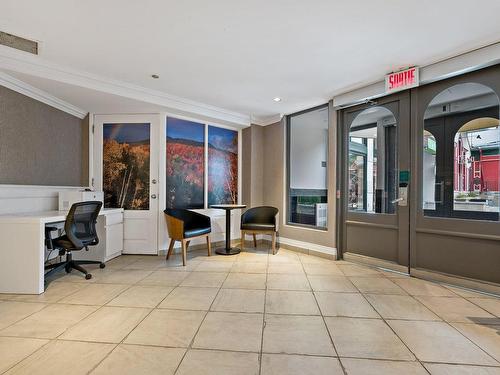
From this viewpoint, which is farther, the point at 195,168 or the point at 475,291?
the point at 195,168

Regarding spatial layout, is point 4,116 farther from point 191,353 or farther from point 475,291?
point 475,291

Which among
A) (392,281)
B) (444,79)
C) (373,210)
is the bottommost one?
(392,281)

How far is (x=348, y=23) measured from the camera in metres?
2.52

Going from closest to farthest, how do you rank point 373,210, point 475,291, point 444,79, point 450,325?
1. point 450,325
2. point 475,291
3. point 444,79
4. point 373,210

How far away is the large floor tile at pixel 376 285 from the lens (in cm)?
309

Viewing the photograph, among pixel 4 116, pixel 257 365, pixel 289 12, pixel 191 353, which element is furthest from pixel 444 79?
pixel 4 116

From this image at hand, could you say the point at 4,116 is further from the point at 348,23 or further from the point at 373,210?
the point at 373,210

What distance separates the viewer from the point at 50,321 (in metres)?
2.32

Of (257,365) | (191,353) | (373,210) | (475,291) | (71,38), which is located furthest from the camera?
(373,210)

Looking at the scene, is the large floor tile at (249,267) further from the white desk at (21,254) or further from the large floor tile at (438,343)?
the white desk at (21,254)

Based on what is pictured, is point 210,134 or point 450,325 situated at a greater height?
point 210,134

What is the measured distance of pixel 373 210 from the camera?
414cm

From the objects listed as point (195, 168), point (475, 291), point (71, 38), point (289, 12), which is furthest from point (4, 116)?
point (475, 291)

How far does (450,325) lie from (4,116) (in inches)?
207
